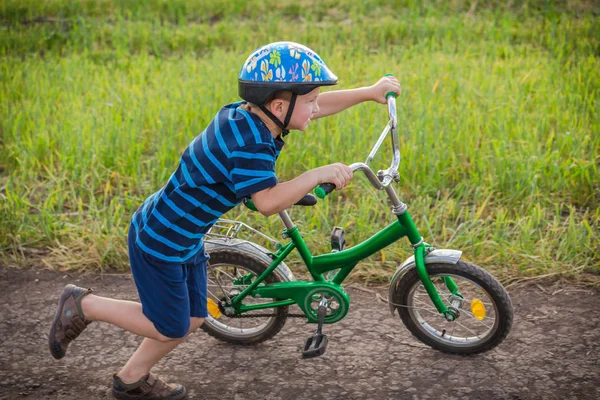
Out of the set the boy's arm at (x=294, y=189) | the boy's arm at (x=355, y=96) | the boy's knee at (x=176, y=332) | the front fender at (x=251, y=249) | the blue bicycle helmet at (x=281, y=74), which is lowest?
the boy's knee at (x=176, y=332)

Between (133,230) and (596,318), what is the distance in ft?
7.26

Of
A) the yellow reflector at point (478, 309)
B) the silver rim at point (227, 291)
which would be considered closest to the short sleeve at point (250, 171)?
the silver rim at point (227, 291)

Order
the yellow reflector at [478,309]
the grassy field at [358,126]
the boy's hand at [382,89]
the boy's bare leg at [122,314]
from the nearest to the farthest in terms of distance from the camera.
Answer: the boy's bare leg at [122,314] < the boy's hand at [382,89] < the yellow reflector at [478,309] < the grassy field at [358,126]

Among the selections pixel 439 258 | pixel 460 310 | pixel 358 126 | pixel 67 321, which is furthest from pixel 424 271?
pixel 358 126

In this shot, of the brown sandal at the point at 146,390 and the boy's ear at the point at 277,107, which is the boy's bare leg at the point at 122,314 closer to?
the brown sandal at the point at 146,390

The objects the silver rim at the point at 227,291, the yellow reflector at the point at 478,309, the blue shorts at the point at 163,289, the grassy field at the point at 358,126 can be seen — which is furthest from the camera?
the grassy field at the point at 358,126

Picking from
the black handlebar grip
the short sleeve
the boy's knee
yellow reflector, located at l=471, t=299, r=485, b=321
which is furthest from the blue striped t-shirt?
yellow reflector, located at l=471, t=299, r=485, b=321

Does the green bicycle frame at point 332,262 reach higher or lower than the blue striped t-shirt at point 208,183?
lower

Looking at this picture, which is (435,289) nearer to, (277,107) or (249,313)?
(249,313)

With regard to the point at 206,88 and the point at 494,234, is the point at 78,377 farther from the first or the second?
the point at 206,88

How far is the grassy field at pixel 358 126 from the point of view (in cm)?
423

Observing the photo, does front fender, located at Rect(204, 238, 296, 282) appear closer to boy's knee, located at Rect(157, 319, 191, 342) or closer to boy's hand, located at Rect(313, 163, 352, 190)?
boy's knee, located at Rect(157, 319, 191, 342)

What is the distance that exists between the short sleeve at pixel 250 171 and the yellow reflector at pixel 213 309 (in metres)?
0.93

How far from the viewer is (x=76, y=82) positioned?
624cm
